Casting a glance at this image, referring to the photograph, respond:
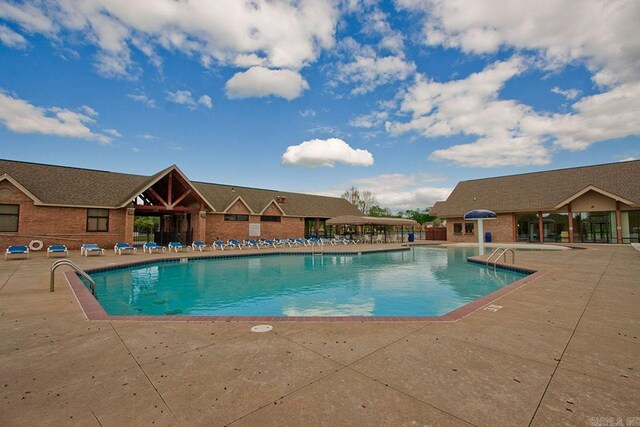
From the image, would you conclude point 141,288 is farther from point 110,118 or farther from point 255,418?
point 110,118

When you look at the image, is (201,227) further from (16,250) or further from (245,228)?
(16,250)

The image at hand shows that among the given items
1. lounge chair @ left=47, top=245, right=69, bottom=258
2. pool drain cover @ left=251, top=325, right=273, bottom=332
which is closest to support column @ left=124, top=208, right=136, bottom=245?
lounge chair @ left=47, top=245, right=69, bottom=258

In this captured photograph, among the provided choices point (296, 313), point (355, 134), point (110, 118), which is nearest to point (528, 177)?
point (355, 134)

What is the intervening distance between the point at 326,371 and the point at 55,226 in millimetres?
23149

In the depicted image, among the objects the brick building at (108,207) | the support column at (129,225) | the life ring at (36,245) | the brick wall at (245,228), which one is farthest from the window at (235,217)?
the life ring at (36,245)

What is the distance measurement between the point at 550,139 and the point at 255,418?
33.3m

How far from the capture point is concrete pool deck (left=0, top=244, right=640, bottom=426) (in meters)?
2.49

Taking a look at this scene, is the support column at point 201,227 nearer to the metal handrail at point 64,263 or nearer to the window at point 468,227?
the metal handrail at point 64,263

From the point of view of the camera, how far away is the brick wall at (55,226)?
18.0 metres

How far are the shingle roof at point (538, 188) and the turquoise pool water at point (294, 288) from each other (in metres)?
18.0

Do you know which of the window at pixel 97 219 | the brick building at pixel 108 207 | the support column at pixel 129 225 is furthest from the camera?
the support column at pixel 129 225

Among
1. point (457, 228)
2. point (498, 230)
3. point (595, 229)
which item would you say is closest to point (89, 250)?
point (457, 228)

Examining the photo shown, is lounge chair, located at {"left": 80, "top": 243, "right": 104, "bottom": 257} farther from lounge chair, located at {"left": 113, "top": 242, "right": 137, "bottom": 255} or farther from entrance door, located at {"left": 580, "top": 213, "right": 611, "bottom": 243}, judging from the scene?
entrance door, located at {"left": 580, "top": 213, "right": 611, "bottom": 243}

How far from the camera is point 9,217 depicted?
706 inches
